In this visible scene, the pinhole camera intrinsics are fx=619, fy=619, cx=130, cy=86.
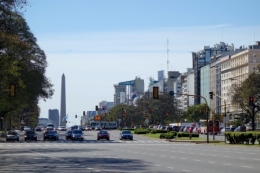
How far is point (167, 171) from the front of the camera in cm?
2633

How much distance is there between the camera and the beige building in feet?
534

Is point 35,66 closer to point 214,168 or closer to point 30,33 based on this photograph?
point 30,33

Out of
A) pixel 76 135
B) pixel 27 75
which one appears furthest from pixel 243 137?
pixel 27 75

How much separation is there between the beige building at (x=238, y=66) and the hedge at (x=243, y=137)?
90476mm

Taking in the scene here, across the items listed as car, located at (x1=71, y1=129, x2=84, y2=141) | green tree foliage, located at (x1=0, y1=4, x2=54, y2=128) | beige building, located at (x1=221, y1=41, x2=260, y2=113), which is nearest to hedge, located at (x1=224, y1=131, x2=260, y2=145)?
car, located at (x1=71, y1=129, x2=84, y2=141)

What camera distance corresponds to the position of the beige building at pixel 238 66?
163 m

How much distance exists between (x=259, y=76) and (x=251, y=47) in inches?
2905

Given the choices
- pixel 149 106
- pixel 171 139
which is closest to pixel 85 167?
pixel 171 139

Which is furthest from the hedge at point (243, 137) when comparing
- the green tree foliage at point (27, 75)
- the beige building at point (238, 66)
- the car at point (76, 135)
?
the beige building at point (238, 66)

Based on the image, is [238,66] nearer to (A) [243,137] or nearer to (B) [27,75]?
(B) [27,75]

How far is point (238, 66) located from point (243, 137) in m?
113

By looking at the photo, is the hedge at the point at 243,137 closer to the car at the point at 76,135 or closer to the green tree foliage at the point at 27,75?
the car at the point at 76,135

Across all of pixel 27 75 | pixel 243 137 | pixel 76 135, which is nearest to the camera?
pixel 243 137

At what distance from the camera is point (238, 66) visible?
559 ft
